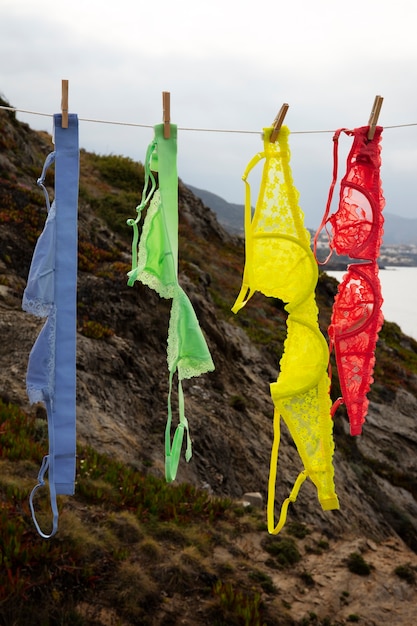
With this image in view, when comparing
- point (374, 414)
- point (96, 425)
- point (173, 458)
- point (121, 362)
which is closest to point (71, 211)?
point (173, 458)

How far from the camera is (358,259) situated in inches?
175

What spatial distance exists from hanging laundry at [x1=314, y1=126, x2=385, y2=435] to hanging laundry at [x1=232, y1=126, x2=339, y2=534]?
24 cm

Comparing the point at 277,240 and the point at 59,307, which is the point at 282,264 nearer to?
the point at 277,240

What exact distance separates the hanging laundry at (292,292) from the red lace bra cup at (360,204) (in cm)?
36

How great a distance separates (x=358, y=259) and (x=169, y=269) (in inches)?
52.9

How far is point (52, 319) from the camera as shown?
4.03 m

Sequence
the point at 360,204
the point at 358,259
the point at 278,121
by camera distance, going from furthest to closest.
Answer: the point at 358,259, the point at 360,204, the point at 278,121

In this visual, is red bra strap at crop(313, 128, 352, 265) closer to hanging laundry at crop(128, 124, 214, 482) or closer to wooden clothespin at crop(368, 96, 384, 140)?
wooden clothespin at crop(368, 96, 384, 140)

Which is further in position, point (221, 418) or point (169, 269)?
point (221, 418)

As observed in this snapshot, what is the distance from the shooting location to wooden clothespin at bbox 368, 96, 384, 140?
4020 mm

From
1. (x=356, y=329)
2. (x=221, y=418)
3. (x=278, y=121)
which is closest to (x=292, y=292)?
(x=356, y=329)

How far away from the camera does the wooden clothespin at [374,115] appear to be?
402 centimetres

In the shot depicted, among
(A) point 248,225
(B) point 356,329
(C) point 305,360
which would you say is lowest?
(C) point 305,360

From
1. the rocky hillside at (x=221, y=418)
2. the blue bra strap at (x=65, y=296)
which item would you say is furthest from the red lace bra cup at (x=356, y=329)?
the rocky hillside at (x=221, y=418)
